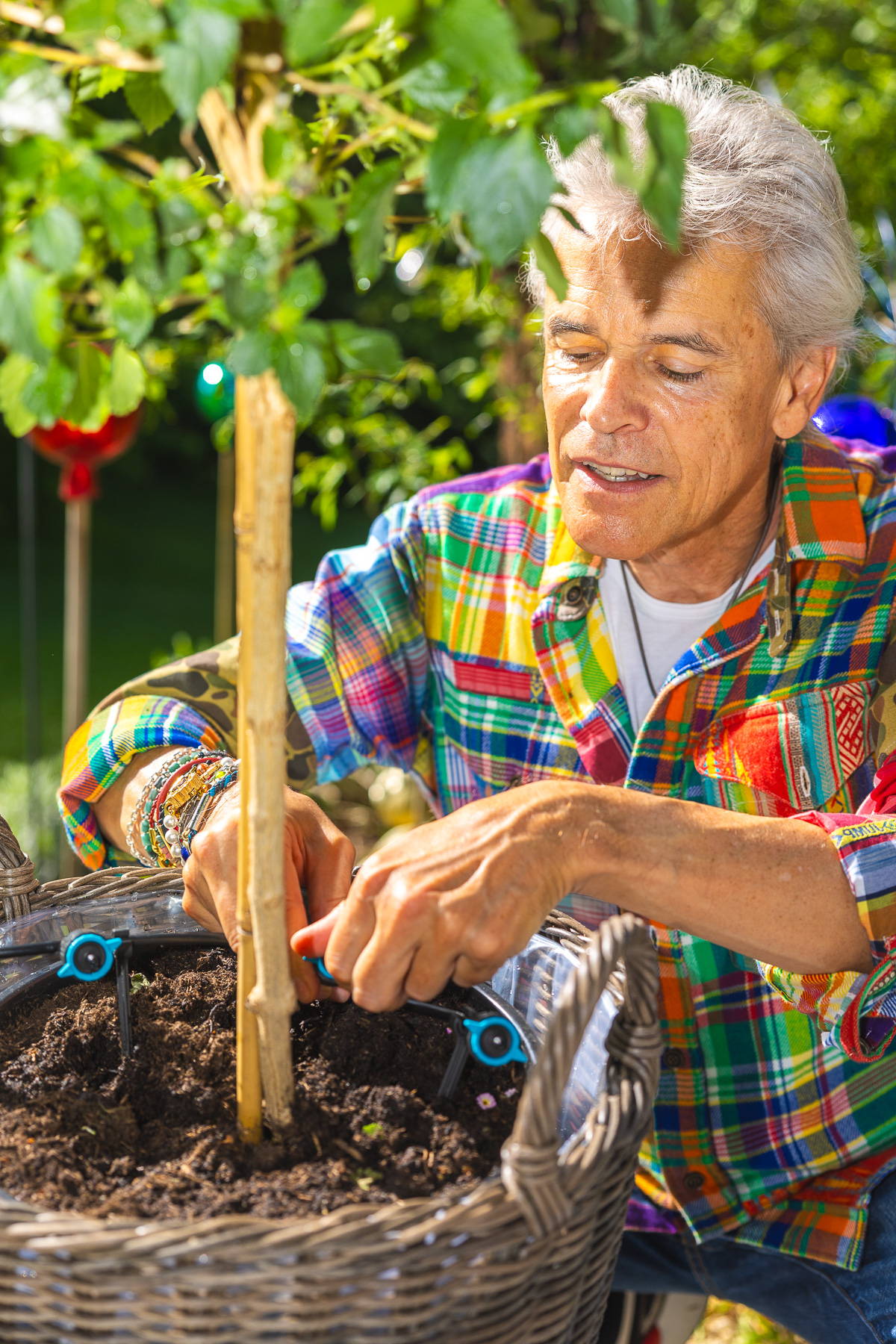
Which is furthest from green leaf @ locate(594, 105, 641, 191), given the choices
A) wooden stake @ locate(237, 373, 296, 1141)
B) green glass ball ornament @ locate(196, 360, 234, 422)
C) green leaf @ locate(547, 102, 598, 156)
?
green glass ball ornament @ locate(196, 360, 234, 422)

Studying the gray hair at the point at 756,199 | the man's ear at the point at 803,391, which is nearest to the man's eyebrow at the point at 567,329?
the gray hair at the point at 756,199

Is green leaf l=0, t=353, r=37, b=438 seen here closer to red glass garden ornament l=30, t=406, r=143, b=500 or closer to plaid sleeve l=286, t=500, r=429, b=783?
plaid sleeve l=286, t=500, r=429, b=783

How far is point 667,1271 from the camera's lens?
59.0 inches

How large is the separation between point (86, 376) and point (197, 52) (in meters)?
0.25

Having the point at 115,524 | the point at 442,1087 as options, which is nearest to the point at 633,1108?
the point at 442,1087

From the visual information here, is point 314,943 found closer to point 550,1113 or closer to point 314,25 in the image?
point 550,1113

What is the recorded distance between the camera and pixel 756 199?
4.35ft

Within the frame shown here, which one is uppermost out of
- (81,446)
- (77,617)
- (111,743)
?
(81,446)

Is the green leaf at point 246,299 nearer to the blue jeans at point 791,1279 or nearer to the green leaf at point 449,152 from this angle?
the green leaf at point 449,152

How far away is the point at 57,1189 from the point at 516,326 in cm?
261

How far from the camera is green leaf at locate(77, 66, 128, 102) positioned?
2.67ft

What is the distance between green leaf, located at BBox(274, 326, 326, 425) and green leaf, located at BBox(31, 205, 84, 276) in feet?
0.41

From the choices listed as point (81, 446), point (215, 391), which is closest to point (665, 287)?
point (215, 391)

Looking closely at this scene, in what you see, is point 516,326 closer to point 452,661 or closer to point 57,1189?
point 452,661
